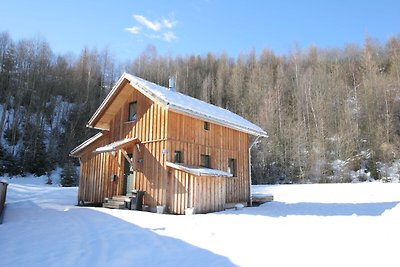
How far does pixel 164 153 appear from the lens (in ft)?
43.2

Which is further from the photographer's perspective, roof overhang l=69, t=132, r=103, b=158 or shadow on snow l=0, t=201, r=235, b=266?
roof overhang l=69, t=132, r=103, b=158

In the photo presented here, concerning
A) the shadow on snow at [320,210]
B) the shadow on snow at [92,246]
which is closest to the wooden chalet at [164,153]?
the shadow on snow at [320,210]

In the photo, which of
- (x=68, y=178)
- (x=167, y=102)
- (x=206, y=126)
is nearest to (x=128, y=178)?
(x=206, y=126)

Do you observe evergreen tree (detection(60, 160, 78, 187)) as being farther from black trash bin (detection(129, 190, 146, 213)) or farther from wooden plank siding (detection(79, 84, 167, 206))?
black trash bin (detection(129, 190, 146, 213))

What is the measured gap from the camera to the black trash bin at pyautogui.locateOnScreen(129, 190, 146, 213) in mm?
13422

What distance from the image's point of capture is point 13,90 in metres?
39.3

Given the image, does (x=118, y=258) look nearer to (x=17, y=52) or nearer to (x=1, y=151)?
(x=1, y=151)

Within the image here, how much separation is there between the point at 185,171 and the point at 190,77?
126 feet

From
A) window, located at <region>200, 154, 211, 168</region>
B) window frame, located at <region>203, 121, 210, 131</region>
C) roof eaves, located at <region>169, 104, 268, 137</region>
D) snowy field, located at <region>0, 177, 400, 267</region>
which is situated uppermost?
roof eaves, located at <region>169, 104, 268, 137</region>

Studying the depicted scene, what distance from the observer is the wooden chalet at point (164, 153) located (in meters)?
12.8

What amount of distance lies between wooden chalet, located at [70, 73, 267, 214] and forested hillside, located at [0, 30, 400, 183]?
17.4 metres

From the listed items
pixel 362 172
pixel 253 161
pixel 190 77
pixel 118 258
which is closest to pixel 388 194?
pixel 362 172

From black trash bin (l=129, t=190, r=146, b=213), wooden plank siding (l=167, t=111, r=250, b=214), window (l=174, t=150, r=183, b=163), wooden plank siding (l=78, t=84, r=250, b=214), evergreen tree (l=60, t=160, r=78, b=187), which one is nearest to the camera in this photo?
wooden plank siding (l=167, t=111, r=250, b=214)

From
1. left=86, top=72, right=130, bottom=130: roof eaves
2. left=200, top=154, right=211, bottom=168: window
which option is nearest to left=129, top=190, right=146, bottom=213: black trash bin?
left=200, top=154, right=211, bottom=168: window
